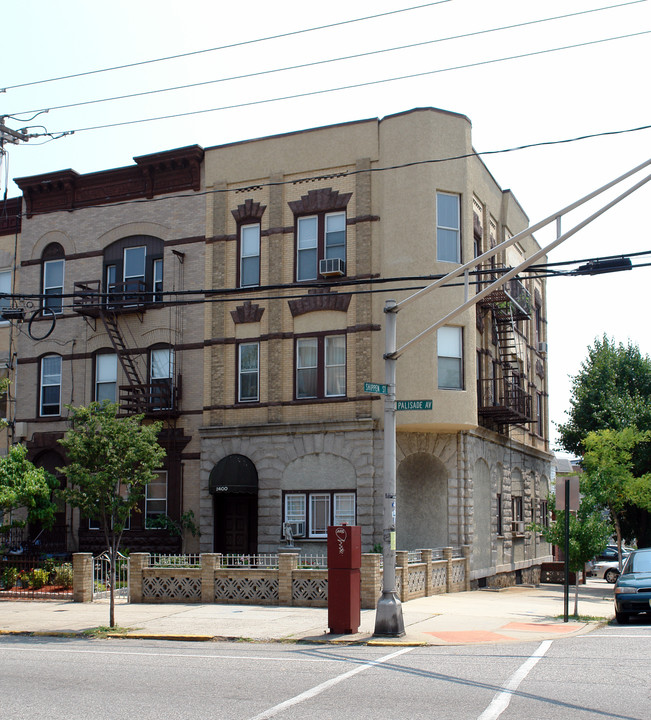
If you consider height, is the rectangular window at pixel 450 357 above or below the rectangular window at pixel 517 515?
above

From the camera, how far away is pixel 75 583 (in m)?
21.5

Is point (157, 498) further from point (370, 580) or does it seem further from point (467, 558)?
point (370, 580)

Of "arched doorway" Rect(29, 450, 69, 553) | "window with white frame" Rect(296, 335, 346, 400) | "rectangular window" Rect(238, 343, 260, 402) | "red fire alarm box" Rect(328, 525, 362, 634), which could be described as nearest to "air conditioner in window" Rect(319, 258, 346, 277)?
"window with white frame" Rect(296, 335, 346, 400)

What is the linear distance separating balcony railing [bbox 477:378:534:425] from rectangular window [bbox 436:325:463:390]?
2105 millimetres

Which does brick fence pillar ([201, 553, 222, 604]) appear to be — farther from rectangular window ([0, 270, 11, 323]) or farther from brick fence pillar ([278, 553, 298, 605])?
rectangular window ([0, 270, 11, 323])

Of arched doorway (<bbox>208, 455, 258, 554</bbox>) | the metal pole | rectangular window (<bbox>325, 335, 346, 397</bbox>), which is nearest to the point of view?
the metal pole

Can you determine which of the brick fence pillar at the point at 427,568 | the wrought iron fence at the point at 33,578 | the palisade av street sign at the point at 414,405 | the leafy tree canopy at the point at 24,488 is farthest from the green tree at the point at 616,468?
the leafy tree canopy at the point at 24,488

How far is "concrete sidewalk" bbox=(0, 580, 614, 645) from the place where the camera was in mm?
15539

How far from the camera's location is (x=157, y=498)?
27891 mm

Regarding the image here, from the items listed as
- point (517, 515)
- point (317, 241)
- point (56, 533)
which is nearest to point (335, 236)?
point (317, 241)

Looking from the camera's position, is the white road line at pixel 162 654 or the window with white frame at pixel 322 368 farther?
the window with white frame at pixel 322 368

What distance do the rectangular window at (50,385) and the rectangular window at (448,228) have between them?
13.4 metres

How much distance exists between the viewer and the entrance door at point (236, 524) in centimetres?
2680

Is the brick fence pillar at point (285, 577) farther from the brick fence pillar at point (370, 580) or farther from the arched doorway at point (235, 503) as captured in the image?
the arched doorway at point (235, 503)
